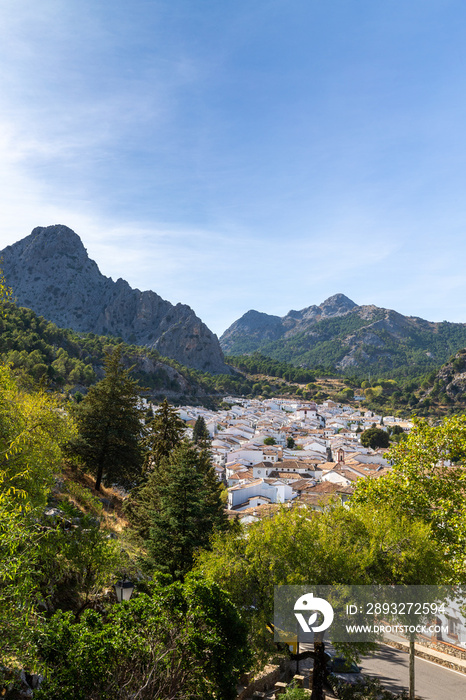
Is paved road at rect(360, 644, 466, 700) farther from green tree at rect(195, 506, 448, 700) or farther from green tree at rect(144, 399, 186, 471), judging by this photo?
green tree at rect(144, 399, 186, 471)

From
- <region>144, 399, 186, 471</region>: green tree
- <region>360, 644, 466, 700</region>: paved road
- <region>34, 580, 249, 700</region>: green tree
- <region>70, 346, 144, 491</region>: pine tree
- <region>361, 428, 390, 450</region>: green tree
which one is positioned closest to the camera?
<region>34, 580, 249, 700</region>: green tree

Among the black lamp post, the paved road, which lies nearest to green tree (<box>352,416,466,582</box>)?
the paved road

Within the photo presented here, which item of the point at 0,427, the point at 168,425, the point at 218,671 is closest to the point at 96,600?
the point at 218,671

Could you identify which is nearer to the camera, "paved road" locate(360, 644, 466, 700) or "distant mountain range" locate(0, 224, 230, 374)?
"paved road" locate(360, 644, 466, 700)

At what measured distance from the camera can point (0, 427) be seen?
940 centimetres

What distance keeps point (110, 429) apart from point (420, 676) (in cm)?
1672

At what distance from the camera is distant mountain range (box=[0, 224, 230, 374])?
594ft

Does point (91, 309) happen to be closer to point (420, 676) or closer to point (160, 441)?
point (160, 441)

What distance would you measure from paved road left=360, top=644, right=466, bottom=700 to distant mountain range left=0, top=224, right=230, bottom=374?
160085mm

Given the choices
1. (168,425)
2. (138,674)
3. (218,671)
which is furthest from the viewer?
(168,425)

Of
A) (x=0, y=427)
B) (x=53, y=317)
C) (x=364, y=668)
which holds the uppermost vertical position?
(x=53, y=317)

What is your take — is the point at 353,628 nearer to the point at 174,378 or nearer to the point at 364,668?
the point at 364,668

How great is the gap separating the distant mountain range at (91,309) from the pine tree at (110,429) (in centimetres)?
15471

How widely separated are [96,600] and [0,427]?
4.59 metres
